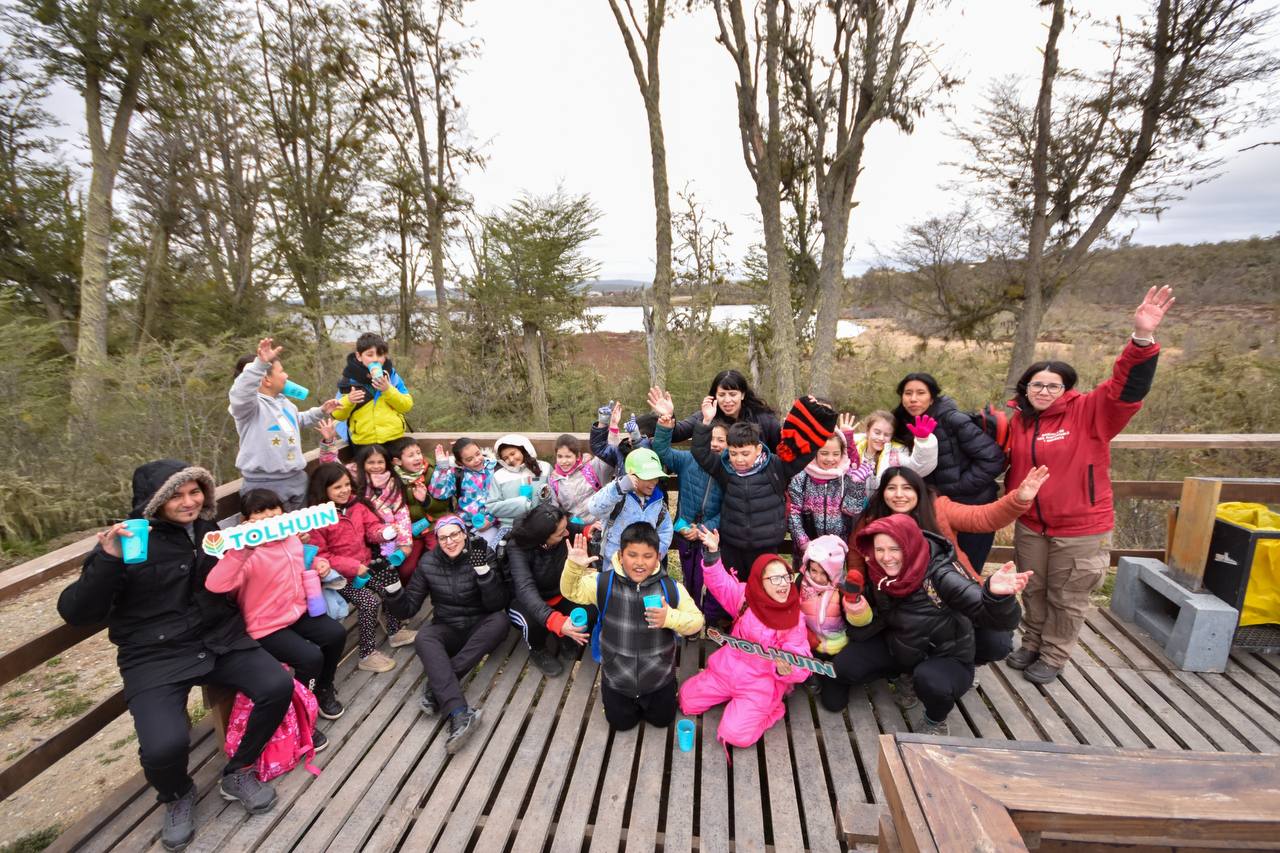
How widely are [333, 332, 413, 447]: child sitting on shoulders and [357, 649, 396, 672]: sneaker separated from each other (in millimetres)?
1391

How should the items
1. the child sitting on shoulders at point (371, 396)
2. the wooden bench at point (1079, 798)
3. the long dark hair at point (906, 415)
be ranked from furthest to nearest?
the child sitting on shoulders at point (371, 396)
the long dark hair at point (906, 415)
the wooden bench at point (1079, 798)

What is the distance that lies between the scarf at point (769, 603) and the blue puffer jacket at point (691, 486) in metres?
0.70

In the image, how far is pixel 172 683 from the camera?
2.41m

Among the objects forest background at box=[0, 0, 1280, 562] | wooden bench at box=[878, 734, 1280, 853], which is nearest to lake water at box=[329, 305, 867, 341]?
forest background at box=[0, 0, 1280, 562]

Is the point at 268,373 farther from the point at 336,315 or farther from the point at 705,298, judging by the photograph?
the point at 705,298

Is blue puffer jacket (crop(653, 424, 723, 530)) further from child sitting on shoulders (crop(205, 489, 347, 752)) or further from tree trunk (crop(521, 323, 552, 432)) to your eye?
tree trunk (crop(521, 323, 552, 432))

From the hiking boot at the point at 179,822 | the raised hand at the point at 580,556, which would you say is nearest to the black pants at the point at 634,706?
the raised hand at the point at 580,556

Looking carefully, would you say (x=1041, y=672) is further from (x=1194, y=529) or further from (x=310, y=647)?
(x=310, y=647)

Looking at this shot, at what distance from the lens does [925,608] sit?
2748mm

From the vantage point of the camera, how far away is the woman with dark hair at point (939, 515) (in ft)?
9.35

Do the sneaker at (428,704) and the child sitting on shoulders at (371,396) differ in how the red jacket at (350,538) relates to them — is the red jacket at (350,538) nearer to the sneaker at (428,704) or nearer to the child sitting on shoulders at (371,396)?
the child sitting on shoulders at (371,396)

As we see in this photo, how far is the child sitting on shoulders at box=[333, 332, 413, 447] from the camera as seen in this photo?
387 cm

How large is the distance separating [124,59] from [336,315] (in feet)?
16.8

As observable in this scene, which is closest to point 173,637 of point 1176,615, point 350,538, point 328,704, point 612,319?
point 328,704
